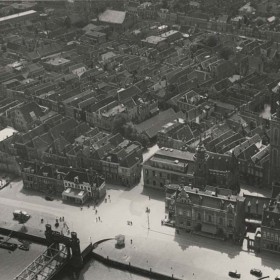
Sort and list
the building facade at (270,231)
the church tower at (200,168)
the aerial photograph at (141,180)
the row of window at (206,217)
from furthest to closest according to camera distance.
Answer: the church tower at (200,168)
the row of window at (206,217)
the aerial photograph at (141,180)
the building facade at (270,231)

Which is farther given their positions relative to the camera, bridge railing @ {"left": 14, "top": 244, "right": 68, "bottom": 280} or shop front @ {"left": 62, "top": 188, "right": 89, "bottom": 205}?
shop front @ {"left": 62, "top": 188, "right": 89, "bottom": 205}

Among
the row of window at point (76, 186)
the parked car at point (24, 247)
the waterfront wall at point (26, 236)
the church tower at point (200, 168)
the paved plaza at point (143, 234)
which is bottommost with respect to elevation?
the parked car at point (24, 247)

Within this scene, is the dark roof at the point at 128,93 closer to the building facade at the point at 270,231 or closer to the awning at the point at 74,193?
the awning at the point at 74,193

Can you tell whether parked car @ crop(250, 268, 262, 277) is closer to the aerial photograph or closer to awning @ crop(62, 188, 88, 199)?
the aerial photograph

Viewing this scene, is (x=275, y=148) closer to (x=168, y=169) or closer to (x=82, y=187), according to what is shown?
(x=168, y=169)

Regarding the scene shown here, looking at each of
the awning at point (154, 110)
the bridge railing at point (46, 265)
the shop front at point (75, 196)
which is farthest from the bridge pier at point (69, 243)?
the awning at point (154, 110)

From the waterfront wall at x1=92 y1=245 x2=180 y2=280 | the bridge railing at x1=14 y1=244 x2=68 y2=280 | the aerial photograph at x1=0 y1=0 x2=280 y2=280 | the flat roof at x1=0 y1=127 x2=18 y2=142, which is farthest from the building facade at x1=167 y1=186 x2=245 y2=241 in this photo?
the flat roof at x1=0 y1=127 x2=18 y2=142

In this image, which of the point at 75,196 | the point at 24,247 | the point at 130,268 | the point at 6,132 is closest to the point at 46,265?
the point at 24,247
